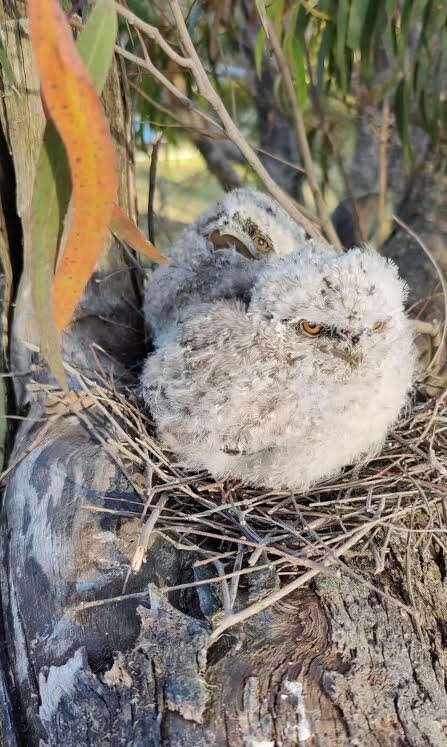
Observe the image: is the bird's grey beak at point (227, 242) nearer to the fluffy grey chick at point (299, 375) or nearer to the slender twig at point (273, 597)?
the fluffy grey chick at point (299, 375)

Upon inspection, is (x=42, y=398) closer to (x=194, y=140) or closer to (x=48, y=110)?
(x=48, y=110)

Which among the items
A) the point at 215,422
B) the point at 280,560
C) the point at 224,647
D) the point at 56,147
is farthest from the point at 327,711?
the point at 56,147

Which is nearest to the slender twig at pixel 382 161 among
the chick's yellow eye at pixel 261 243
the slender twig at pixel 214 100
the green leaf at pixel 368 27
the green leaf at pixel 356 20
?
the green leaf at pixel 368 27

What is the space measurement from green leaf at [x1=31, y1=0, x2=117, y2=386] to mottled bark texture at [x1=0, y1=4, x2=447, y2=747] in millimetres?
55

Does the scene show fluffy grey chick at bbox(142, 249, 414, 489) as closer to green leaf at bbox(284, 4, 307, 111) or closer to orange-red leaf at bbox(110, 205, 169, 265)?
orange-red leaf at bbox(110, 205, 169, 265)

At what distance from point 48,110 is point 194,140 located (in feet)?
9.28

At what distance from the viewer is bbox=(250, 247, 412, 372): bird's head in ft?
5.22

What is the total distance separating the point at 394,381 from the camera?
1720 millimetres

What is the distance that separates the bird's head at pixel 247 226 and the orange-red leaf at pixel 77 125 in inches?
41.6

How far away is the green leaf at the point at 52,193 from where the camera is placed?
1244mm

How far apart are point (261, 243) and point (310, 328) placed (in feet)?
2.50

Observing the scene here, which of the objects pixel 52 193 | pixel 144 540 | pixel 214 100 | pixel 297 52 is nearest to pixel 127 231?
pixel 52 193

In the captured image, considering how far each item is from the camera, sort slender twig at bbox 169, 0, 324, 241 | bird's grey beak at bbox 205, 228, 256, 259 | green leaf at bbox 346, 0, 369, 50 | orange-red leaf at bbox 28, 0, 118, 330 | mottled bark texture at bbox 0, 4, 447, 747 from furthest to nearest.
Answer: green leaf at bbox 346, 0, 369, 50 < bird's grey beak at bbox 205, 228, 256, 259 < slender twig at bbox 169, 0, 324, 241 < mottled bark texture at bbox 0, 4, 447, 747 < orange-red leaf at bbox 28, 0, 118, 330

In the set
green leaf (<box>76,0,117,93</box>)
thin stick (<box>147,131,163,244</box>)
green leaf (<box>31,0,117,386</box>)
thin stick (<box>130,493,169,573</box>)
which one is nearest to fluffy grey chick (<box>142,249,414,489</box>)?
thin stick (<box>130,493,169,573</box>)
